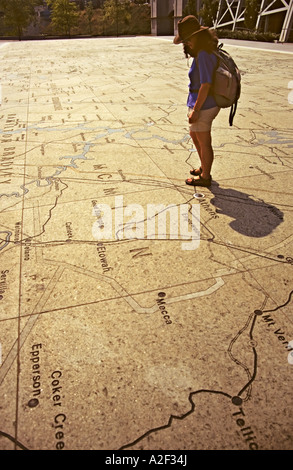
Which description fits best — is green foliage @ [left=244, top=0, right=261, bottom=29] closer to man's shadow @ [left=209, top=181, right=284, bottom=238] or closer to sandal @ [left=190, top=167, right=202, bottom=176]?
sandal @ [left=190, top=167, right=202, bottom=176]

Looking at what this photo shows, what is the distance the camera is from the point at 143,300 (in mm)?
2629

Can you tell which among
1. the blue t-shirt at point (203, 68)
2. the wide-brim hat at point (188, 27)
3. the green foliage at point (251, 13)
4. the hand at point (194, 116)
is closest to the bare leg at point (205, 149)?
the hand at point (194, 116)

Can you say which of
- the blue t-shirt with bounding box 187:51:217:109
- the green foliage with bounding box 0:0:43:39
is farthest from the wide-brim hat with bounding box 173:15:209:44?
the green foliage with bounding box 0:0:43:39

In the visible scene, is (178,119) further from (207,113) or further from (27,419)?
(27,419)

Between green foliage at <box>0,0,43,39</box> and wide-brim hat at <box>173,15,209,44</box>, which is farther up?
wide-brim hat at <box>173,15,209,44</box>

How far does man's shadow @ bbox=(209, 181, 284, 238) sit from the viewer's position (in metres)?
3.46

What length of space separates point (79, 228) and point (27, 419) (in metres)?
1.97

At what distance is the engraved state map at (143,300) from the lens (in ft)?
6.12

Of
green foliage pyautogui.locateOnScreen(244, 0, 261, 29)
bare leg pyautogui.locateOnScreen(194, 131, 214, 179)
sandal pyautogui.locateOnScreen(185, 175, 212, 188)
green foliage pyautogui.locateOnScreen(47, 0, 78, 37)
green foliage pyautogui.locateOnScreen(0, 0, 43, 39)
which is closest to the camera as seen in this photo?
bare leg pyautogui.locateOnScreen(194, 131, 214, 179)

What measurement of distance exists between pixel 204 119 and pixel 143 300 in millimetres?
2257

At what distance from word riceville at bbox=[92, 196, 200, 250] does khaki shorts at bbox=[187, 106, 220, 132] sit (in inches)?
34.5

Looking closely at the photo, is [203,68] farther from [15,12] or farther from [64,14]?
[64,14]

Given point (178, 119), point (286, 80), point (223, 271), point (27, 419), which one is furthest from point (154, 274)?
point (286, 80)

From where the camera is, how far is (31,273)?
115 inches
